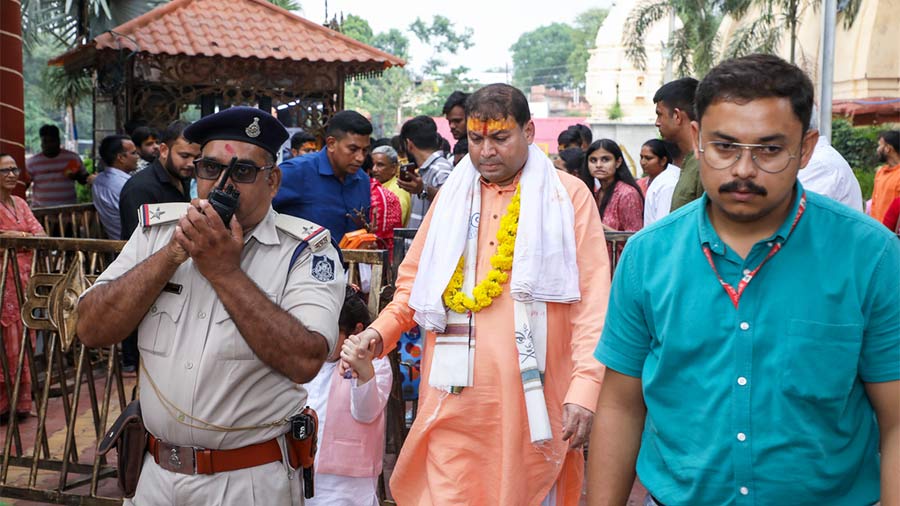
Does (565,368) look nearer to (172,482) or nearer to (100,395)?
(172,482)

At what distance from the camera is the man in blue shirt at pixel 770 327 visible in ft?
7.47

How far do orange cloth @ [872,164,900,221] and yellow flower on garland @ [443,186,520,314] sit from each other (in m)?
7.07

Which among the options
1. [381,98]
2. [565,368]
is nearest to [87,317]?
[565,368]

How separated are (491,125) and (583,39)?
388 ft

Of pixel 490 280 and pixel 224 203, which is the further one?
pixel 490 280

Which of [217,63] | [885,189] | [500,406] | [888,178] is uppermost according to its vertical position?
[217,63]

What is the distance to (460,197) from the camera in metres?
4.13

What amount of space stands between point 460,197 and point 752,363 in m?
1.98

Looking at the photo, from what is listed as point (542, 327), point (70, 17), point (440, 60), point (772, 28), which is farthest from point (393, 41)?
point (542, 327)

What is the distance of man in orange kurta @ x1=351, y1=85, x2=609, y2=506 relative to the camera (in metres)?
3.94

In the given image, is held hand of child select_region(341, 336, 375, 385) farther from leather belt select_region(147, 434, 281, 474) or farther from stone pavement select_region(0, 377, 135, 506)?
stone pavement select_region(0, 377, 135, 506)

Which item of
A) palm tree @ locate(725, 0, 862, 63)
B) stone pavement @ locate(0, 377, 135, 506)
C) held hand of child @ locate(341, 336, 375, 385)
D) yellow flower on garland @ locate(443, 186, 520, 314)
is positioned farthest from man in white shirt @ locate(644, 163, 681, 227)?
palm tree @ locate(725, 0, 862, 63)

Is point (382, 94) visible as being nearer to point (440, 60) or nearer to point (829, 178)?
point (440, 60)

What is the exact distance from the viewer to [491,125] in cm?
407
